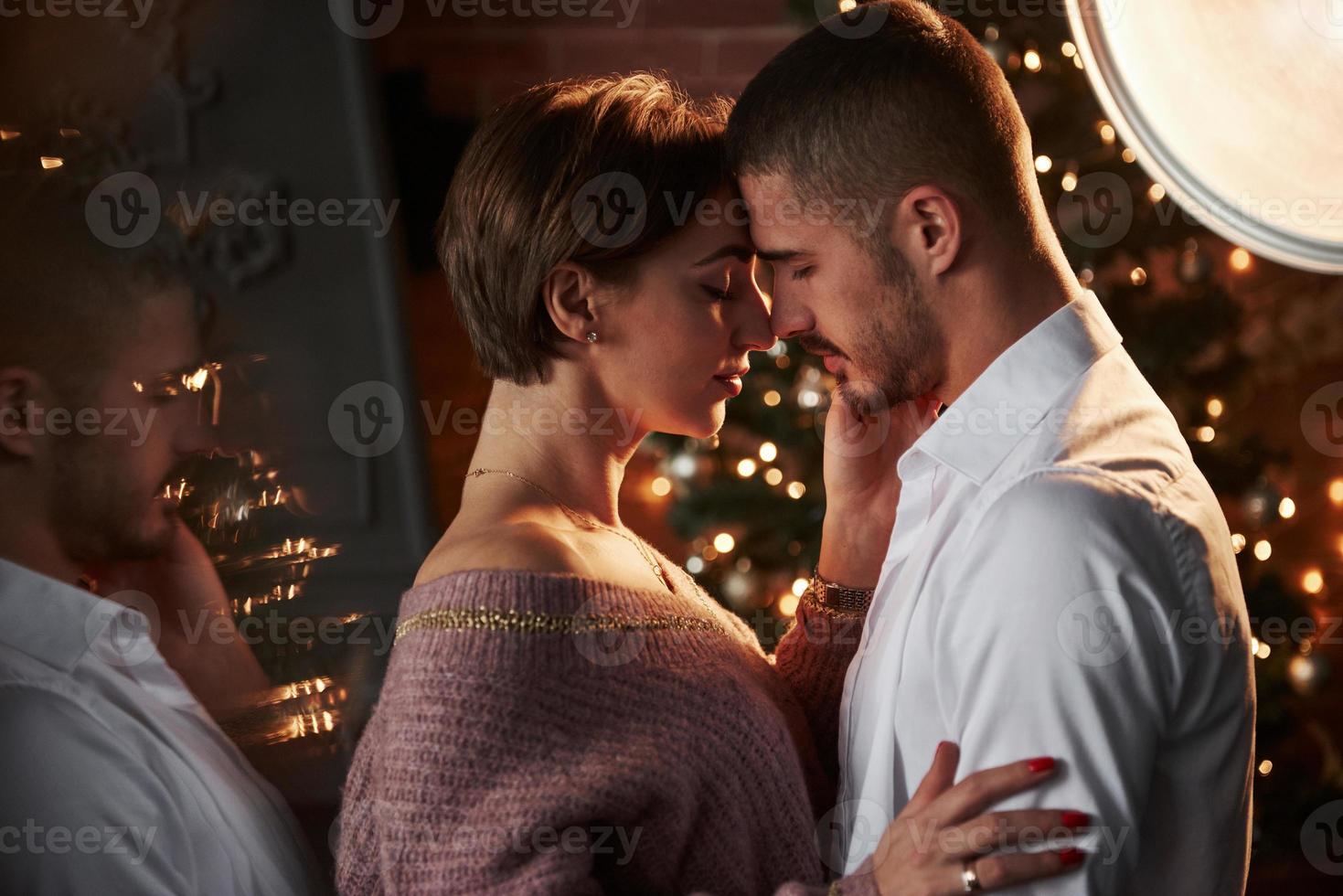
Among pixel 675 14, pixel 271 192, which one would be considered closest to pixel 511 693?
pixel 271 192

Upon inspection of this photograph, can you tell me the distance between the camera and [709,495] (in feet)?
6.39

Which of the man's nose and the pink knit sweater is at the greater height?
the man's nose

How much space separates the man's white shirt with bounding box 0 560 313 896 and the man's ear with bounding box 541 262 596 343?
588 mm

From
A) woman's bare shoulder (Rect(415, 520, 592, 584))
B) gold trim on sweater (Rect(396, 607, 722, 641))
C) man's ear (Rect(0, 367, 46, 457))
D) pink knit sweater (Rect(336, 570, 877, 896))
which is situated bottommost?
pink knit sweater (Rect(336, 570, 877, 896))

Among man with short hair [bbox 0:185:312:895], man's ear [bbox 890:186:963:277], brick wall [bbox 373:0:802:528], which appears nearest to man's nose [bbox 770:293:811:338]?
man's ear [bbox 890:186:963:277]

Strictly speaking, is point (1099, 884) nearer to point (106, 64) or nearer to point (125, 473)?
point (125, 473)

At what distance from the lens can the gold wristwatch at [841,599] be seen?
4.78 ft

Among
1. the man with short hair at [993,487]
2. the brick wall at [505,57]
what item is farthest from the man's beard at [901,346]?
the brick wall at [505,57]

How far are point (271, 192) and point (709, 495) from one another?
0.95 m

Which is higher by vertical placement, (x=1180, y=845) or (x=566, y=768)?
(x=566, y=768)

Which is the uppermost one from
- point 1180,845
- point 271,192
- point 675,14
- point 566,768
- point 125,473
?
point 675,14

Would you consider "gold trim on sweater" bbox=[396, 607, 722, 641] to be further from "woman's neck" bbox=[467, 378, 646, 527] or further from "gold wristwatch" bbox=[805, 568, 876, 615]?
"gold wristwatch" bbox=[805, 568, 876, 615]

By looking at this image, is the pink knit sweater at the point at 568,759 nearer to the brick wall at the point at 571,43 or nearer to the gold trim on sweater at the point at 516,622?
the gold trim on sweater at the point at 516,622

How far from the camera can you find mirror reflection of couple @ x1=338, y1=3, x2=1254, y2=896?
908mm
